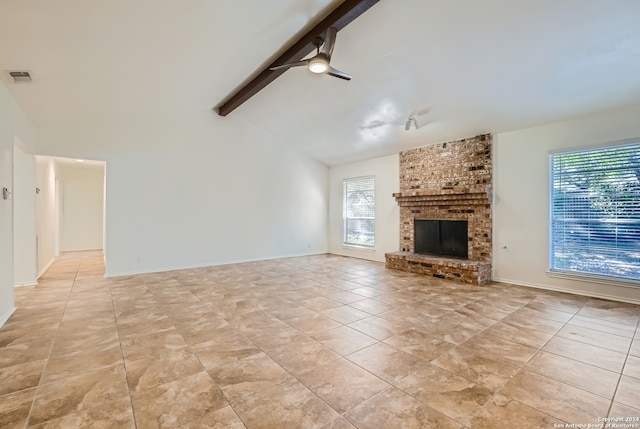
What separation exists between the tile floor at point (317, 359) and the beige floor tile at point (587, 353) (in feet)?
0.06

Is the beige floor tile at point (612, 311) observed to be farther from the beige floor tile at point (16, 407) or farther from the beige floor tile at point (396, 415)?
the beige floor tile at point (16, 407)

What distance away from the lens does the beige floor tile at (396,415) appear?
68.0 inches

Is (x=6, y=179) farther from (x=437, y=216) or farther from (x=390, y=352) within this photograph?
(x=437, y=216)

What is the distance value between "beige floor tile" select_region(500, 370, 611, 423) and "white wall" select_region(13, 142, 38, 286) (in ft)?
23.1

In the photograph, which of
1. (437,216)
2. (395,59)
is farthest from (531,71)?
(437,216)

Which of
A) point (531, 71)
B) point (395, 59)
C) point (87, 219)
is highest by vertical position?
point (395, 59)

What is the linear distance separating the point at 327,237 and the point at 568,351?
22.4ft

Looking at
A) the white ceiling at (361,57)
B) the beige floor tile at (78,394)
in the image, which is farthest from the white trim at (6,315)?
the white ceiling at (361,57)

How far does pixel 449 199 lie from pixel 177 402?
555cm

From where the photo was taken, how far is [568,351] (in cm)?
267

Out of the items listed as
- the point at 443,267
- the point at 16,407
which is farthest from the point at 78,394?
the point at 443,267

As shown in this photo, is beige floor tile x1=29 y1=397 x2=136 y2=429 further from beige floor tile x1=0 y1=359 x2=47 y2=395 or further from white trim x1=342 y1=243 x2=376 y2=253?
white trim x1=342 y1=243 x2=376 y2=253

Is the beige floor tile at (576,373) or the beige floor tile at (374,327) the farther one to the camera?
the beige floor tile at (374,327)

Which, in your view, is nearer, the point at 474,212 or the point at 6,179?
the point at 6,179
